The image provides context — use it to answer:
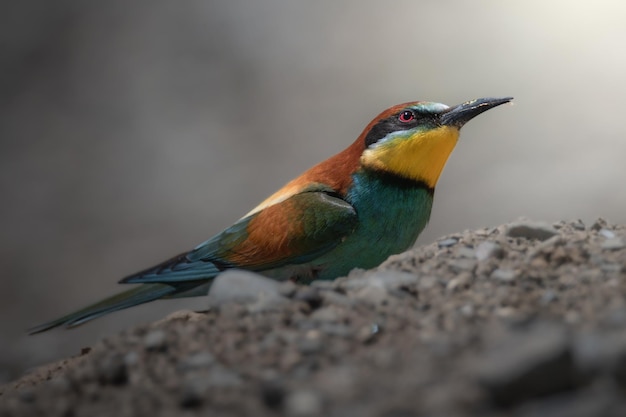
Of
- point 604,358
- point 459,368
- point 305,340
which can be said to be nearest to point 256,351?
point 305,340

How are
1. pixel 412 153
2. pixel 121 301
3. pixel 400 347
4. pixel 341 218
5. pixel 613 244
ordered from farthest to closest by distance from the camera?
pixel 121 301
pixel 412 153
pixel 341 218
pixel 613 244
pixel 400 347

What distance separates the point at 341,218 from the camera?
2422mm

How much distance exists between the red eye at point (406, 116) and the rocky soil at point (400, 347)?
2.30ft

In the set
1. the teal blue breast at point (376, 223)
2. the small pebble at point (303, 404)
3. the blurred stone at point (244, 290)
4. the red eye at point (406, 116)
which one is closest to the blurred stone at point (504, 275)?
the blurred stone at point (244, 290)

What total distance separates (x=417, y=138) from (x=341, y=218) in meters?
0.42

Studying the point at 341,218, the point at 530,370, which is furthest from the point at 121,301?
the point at 530,370

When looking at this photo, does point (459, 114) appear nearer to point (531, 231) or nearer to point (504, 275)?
point (531, 231)

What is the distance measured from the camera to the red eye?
2.60 m

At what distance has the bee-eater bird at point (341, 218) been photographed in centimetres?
246

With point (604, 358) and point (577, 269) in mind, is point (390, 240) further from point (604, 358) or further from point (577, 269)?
point (604, 358)

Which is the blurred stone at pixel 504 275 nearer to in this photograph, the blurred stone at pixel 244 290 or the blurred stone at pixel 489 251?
the blurred stone at pixel 489 251

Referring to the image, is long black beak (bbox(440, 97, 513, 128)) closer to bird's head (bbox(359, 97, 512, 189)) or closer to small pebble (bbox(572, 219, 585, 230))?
bird's head (bbox(359, 97, 512, 189))

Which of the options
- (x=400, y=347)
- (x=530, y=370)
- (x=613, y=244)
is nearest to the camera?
(x=530, y=370)

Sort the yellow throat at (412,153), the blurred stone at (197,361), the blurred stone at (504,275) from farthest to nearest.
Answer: the yellow throat at (412,153)
the blurred stone at (504,275)
the blurred stone at (197,361)
